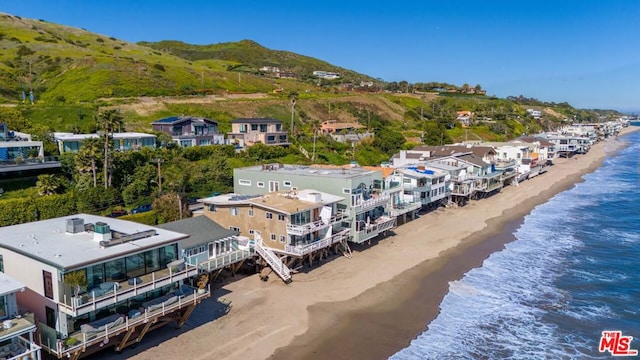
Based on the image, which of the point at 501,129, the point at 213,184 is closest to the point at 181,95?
the point at 213,184

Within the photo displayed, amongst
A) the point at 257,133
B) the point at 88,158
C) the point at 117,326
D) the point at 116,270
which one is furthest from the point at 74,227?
the point at 257,133

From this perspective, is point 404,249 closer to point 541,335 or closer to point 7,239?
point 541,335

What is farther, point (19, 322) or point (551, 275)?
point (551, 275)

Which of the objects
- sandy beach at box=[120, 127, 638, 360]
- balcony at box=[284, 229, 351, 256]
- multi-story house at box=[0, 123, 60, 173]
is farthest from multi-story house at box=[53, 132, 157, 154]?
sandy beach at box=[120, 127, 638, 360]

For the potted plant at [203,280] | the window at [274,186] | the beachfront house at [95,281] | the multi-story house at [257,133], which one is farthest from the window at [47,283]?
the multi-story house at [257,133]

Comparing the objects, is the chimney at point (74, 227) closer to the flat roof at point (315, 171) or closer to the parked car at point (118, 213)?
the parked car at point (118, 213)

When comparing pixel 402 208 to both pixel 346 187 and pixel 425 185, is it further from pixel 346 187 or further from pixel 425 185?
pixel 346 187
